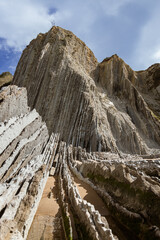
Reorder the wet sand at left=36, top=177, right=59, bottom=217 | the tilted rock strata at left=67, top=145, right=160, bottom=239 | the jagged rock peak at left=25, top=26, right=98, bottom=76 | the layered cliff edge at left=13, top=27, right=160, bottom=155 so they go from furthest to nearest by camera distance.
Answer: the jagged rock peak at left=25, top=26, right=98, bottom=76, the layered cliff edge at left=13, top=27, right=160, bottom=155, the wet sand at left=36, top=177, right=59, bottom=217, the tilted rock strata at left=67, top=145, right=160, bottom=239

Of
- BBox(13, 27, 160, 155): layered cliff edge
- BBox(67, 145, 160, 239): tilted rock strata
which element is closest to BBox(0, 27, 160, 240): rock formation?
BBox(67, 145, 160, 239): tilted rock strata

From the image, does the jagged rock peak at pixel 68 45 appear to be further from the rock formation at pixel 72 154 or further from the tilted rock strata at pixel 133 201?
the tilted rock strata at pixel 133 201

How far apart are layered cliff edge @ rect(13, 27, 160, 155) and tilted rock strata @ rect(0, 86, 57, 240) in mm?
9022

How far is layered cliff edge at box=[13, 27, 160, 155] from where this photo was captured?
16.8m

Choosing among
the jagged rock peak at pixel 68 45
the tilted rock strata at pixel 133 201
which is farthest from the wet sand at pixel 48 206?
the jagged rock peak at pixel 68 45

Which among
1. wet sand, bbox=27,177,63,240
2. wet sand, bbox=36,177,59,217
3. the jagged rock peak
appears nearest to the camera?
wet sand, bbox=27,177,63,240

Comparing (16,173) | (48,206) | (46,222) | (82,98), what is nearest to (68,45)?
(82,98)

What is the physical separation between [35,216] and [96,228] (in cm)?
203

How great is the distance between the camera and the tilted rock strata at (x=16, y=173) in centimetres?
293

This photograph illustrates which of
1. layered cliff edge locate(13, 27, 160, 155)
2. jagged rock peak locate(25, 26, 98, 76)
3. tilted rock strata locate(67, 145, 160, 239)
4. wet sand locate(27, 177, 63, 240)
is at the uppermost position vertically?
jagged rock peak locate(25, 26, 98, 76)

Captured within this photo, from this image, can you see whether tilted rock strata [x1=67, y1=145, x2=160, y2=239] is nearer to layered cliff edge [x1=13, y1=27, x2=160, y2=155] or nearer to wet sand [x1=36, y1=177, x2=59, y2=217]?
wet sand [x1=36, y1=177, x2=59, y2=217]

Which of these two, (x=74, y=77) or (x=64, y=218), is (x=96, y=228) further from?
(x=74, y=77)

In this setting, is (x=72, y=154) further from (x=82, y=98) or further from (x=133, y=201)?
(x=133, y=201)

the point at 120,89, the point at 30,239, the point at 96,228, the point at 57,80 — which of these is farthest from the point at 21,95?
the point at 120,89
